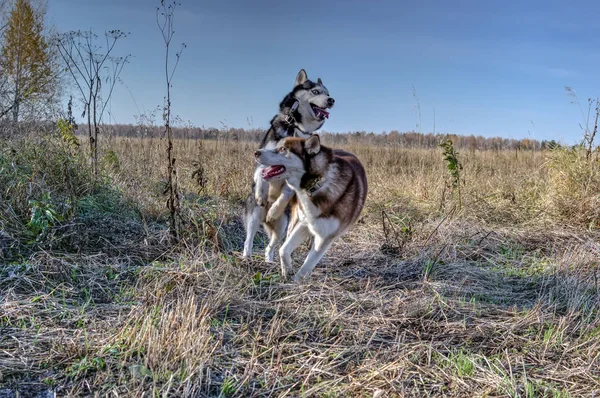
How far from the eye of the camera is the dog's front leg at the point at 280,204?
5.00 meters

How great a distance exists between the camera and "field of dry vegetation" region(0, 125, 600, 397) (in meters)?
2.96

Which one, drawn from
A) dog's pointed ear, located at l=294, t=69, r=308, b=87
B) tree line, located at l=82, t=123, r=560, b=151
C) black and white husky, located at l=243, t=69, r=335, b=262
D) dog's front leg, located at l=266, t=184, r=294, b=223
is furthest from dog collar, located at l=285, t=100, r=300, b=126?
tree line, located at l=82, t=123, r=560, b=151

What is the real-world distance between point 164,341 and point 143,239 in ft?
8.51

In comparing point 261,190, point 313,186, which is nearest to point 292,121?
point 261,190

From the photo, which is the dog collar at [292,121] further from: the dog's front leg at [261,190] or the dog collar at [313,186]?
the dog collar at [313,186]

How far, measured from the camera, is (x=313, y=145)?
445 centimetres

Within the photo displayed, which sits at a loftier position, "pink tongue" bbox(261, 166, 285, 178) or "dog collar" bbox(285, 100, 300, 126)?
"dog collar" bbox(285, 100, 300, 126)

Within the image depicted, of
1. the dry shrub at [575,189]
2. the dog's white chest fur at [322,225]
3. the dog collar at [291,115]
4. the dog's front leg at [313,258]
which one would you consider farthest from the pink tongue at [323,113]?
the dry shrub at [575,189]

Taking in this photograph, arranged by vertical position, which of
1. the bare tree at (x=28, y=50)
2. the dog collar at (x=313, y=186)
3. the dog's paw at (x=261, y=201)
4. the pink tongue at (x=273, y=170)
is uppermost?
the bare tree at (x=28, y=50)

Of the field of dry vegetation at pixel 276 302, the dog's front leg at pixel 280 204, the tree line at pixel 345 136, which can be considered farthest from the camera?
the tree line at pixel 345 136

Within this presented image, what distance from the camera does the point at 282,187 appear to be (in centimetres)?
513

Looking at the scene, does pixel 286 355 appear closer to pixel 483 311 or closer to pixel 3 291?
pixel 483 311

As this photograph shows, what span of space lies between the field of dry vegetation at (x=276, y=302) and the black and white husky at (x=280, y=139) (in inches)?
18.4

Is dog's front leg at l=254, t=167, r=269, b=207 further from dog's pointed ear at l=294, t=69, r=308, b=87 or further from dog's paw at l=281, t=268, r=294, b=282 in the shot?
dog's pointed ear at l=294, t=69, r=308, b=87
